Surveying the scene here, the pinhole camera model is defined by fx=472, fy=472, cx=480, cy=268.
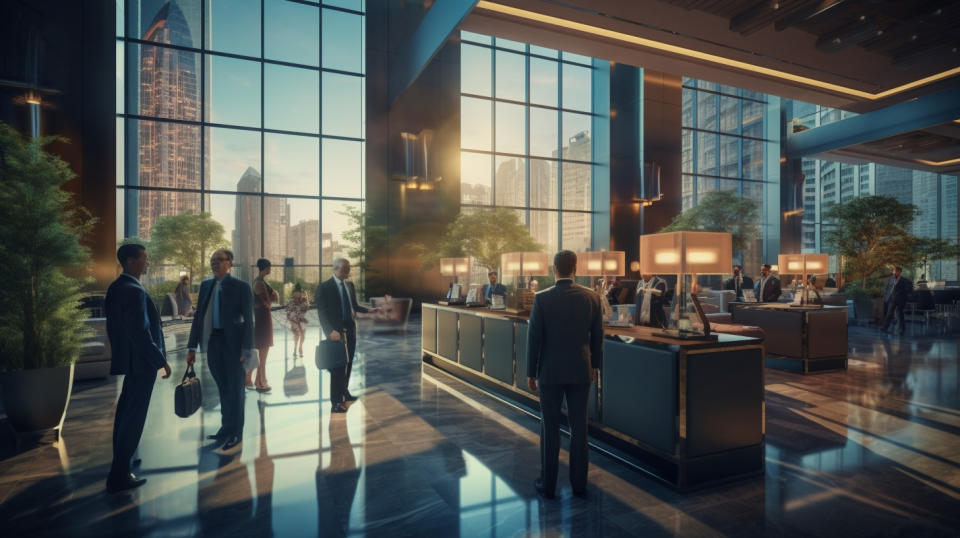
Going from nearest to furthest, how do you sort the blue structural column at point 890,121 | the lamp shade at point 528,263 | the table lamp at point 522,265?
1. the table lamp at point 522,265
2. the lamp shade at point 528,263
3. the blue structural column at point 890,121

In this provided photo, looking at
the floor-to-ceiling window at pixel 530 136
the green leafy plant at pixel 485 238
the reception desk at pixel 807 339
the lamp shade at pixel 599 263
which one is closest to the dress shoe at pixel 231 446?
the lamp shade at pixel 599 263

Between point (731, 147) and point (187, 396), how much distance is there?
75.8 ft

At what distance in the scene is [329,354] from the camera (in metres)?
4.75

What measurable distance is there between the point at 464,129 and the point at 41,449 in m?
14.5

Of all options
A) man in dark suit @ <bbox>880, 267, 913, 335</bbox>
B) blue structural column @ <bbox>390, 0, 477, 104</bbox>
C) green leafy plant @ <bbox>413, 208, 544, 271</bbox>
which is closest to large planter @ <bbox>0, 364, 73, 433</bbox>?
blue structural column @ <bbox>390, 0, 477, 104</bbox>

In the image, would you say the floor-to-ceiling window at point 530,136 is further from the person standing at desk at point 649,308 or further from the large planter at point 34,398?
the large planter at point 34,398

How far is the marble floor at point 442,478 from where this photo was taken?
266 centimetres

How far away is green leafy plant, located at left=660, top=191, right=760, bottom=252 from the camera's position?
16.4 meters

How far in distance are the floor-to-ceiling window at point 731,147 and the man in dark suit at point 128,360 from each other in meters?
20.1

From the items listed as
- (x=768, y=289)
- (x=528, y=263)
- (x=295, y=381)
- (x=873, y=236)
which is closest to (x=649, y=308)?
(x=528, y=263)

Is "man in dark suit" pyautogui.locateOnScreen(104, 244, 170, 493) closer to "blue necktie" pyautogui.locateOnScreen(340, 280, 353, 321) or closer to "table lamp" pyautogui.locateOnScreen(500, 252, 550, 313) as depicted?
"blue necktie" pyautogui.locateOnScreen(340, 280, 353, 321)

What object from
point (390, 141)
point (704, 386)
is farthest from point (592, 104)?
point (704, 386)

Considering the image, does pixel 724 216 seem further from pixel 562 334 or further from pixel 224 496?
pixel 224 496

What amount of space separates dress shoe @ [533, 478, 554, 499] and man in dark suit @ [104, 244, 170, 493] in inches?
100
